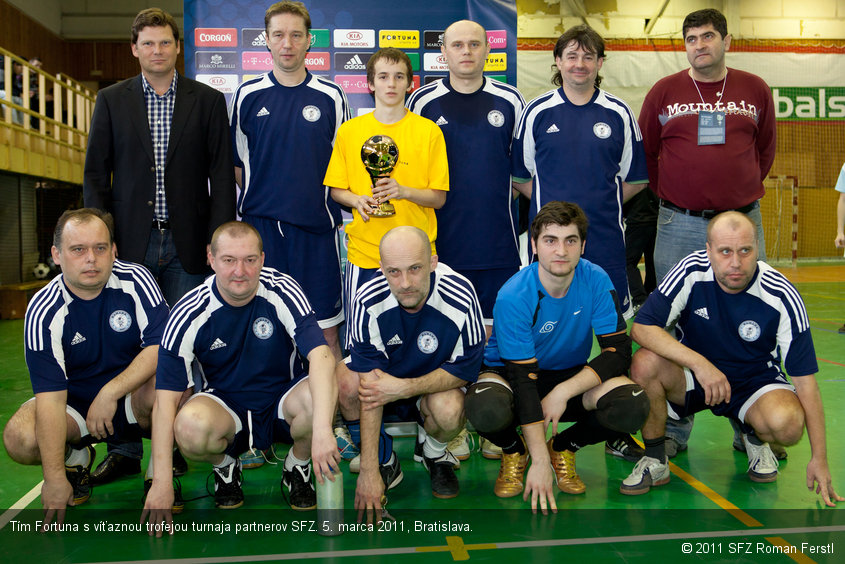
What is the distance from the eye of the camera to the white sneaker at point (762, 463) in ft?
11.2

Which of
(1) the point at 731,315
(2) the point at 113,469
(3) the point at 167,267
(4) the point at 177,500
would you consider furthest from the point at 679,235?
(2) the point at 113,469

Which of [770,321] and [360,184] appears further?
[360,184]

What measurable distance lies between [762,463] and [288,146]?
2941 mm

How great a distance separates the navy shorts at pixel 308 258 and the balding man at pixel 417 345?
0.82m

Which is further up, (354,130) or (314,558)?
(354,130)

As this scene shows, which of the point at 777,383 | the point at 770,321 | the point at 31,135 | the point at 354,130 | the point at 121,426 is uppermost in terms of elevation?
the point at 31,135

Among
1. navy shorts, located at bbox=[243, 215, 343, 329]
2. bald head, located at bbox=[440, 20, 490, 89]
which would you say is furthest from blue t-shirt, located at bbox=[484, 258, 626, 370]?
bald head, located at bbox=[440, 20, 490, 89]

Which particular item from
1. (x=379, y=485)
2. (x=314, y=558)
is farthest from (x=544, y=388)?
(x=314, y=558)

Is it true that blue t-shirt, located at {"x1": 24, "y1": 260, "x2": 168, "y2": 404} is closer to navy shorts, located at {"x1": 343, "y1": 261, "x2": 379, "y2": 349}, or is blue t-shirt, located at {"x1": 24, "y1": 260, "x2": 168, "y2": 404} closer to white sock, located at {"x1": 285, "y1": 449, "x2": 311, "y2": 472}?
white sock, located at {"x1": 285, "y1": 449, "x2": 311, "y2": 472}

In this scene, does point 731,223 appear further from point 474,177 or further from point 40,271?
point 40,271

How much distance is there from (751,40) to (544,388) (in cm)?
1643

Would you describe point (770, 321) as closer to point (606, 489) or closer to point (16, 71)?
point (606, 489)

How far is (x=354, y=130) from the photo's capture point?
3826 mm

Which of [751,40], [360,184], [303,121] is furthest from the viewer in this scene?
[751,40]
